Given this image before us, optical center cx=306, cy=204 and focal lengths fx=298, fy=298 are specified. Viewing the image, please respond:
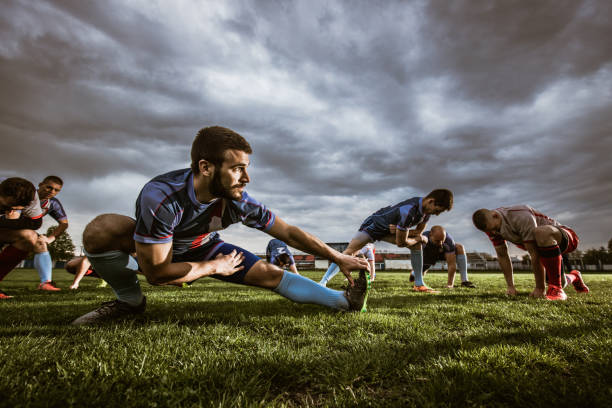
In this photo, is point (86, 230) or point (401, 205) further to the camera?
point (401, 205)

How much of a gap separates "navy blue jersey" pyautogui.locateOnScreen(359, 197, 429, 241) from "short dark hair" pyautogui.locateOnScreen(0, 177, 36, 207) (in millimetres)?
6123

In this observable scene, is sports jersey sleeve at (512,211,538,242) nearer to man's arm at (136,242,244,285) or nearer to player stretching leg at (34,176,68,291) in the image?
man's arm at (136,242,244,285)

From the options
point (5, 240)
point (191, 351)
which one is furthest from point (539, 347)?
point (5, 240)

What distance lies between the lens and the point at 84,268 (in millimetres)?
6785

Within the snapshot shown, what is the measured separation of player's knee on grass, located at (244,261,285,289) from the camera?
3.29m

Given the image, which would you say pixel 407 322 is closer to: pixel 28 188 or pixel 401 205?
pixel 401 205

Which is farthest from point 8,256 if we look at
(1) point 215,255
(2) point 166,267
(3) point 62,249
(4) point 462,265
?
(3) point 62,249

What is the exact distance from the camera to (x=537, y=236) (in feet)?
16.4

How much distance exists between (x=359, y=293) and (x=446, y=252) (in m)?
6.87

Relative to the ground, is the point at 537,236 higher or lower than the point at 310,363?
higher

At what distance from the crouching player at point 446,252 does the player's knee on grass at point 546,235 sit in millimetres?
3298

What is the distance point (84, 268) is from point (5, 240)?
5.16 feet

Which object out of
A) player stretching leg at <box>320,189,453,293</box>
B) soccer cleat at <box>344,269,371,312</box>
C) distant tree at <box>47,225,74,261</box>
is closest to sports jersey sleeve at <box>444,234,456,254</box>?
player stretching leg at <box>320,189,453,293</box>

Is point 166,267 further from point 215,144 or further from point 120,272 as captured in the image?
point 215,144
